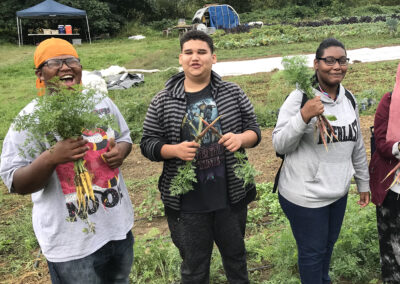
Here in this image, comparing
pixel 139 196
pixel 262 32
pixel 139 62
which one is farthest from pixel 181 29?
pixel 139 196

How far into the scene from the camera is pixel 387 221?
247cm

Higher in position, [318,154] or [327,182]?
[318,154]

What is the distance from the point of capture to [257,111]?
732cm

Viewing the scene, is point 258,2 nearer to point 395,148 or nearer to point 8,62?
point 8,62

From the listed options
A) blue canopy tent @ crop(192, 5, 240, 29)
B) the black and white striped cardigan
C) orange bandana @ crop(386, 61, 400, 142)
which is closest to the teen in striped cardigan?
the black and white striped cardigan

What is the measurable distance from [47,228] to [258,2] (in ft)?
141

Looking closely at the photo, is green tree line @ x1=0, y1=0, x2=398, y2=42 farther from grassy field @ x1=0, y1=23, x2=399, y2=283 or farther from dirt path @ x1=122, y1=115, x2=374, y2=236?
dirt path @ x1=122, y1=115, x2=374, y2=236

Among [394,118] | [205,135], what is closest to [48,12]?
[205,135]

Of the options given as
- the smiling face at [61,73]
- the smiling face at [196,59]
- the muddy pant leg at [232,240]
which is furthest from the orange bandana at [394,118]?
the smiling face at [61,73]

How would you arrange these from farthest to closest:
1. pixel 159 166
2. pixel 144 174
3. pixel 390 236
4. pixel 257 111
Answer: pixel 257 111 < pixel 159 166 < pixel 144 174 < pixel 390 236

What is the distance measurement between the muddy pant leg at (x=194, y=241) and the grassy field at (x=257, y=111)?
57 cm

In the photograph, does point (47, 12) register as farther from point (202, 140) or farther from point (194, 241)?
point (194, 241)

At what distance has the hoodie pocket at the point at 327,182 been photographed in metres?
2.31

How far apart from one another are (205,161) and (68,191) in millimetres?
836
